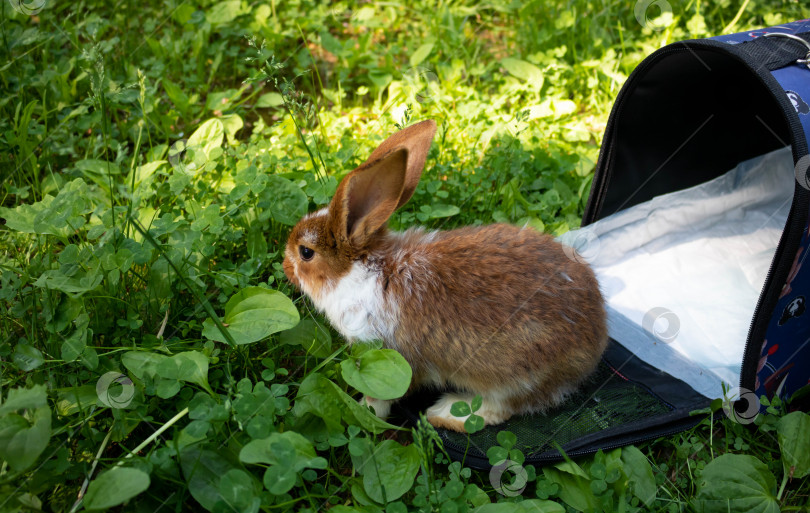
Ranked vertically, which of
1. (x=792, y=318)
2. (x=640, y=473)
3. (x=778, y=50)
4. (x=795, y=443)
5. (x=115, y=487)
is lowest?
(x=640, y=473)

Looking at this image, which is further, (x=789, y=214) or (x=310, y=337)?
(x=310, y=337)

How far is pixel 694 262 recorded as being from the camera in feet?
11.3

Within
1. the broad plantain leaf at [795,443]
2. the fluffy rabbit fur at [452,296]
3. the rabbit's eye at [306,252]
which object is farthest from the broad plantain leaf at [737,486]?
the rabbit's eye at [306,252]

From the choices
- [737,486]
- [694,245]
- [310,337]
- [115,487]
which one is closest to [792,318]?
[737,486]

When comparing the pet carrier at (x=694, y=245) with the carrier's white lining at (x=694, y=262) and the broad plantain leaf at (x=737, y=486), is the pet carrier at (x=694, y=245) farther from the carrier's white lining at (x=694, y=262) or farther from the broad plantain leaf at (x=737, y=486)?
the broad plantain leaf at (x=737, y=486)

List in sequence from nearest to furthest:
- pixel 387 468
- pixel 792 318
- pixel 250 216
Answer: pixel 387 468
pixel 792 318
pixel 250 216

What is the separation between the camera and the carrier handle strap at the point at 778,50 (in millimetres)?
2385

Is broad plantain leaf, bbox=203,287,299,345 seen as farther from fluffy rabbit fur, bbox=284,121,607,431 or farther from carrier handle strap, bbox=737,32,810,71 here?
carrier handle strap, bbox=737,32,810,71

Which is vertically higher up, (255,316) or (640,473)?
(255,316)

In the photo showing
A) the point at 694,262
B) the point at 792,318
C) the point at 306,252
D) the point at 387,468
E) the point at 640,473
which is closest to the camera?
the point at 387,468

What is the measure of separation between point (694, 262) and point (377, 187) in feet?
6.48

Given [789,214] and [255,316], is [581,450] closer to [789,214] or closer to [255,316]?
[789,214]

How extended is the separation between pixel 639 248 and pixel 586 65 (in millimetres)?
1282

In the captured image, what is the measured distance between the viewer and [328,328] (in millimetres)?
2666
